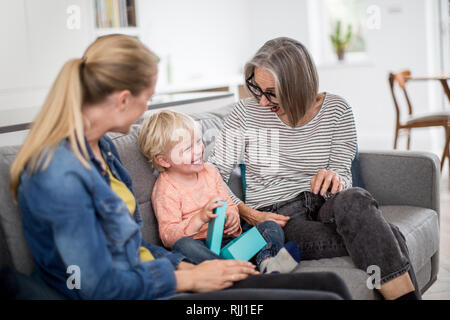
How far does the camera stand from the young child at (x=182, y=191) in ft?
5.04

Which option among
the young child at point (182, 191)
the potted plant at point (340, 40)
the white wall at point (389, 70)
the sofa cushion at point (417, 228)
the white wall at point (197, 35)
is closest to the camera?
the young child at point (182, 191)

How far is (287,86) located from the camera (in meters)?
1.74

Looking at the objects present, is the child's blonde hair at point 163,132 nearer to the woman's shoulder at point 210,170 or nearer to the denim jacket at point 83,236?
the woman's shoulder at point 210,170

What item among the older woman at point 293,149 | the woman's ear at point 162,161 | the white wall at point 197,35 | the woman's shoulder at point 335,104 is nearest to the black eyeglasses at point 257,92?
the older woman at point 293,149

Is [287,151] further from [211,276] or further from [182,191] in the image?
[211,276]

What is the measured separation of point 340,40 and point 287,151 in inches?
173

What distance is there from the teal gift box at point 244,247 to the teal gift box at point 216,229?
0.03 metres

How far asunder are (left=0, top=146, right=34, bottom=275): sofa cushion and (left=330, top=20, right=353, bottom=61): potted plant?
515cm

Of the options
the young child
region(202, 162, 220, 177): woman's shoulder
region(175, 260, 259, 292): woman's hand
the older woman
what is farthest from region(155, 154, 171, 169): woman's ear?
region(175, 260, 259, 292): woman's hand

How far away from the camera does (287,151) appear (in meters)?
1.84

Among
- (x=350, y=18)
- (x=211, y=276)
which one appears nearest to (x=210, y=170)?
(x=211, y=276)

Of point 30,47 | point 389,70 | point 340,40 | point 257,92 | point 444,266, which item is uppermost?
point 340,40

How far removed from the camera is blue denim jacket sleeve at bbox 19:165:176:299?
0.99 m
